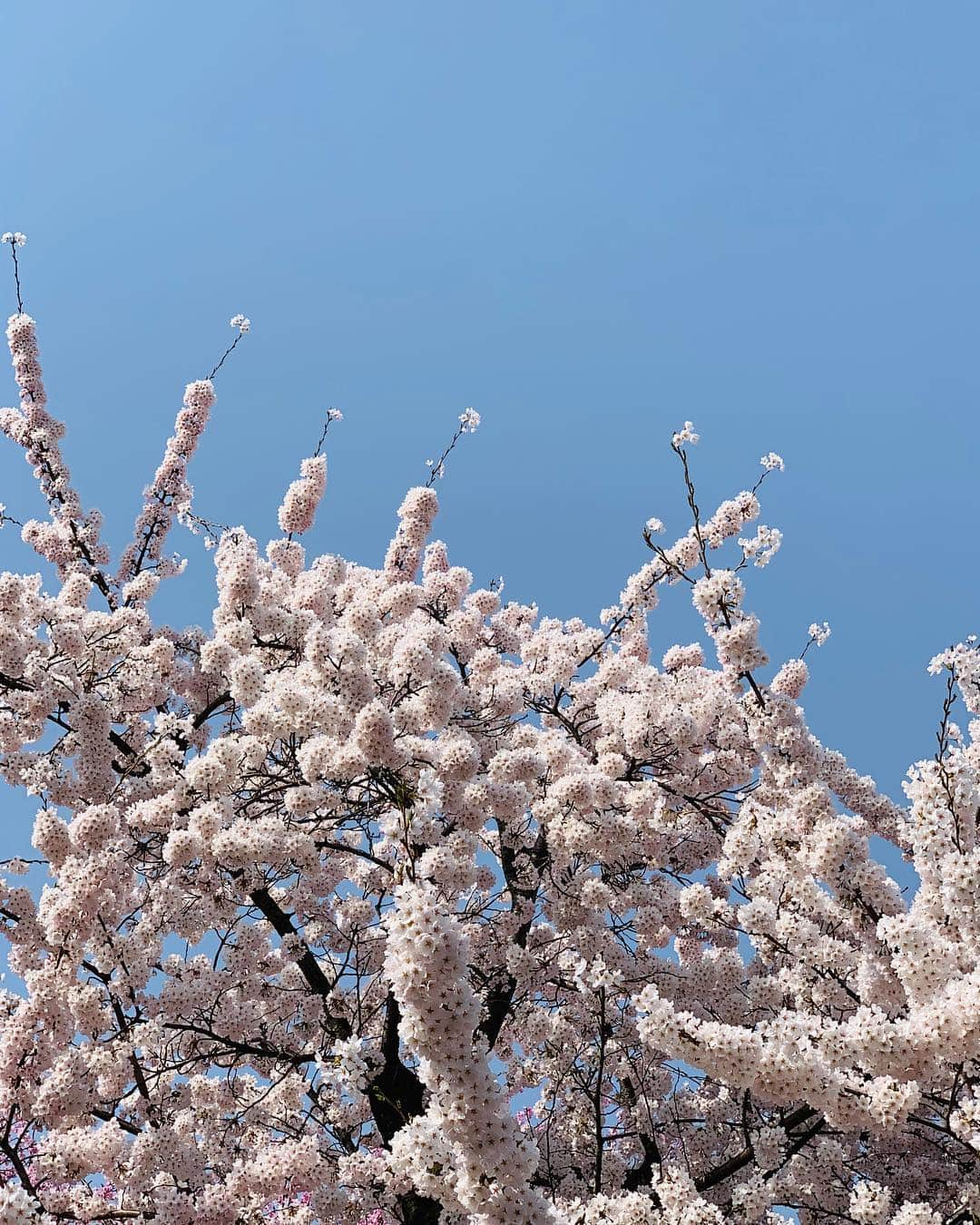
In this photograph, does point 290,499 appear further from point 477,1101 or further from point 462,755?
point 477,1101

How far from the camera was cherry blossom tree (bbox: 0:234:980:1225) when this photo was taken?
6.03m

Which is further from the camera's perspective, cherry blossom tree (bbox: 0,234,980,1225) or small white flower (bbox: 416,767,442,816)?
cherry blossom tree (bbox: 0,234,980,1225)

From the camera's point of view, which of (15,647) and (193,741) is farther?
(193,741)

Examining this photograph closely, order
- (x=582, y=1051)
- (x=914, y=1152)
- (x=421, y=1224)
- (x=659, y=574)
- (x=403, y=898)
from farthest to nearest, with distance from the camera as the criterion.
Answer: (x=659, y=574) < (x=582, y=1051) < (x=914, y=1152) < (x=421, y=1224) < (x=403, y=898)

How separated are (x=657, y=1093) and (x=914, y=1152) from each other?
9.33 feet

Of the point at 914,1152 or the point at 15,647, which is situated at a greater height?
the point at 15,647

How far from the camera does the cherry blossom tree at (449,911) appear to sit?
6.03 m

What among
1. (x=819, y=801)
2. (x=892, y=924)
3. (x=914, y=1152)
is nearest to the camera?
(x=892, y=924)

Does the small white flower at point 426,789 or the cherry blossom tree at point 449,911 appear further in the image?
the cherry blossom tree at point 449,911

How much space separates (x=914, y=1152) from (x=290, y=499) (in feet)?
36.3

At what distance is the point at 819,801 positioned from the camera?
755 cm

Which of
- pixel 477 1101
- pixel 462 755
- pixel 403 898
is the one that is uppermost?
pixel 462 755

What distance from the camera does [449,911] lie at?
520cm

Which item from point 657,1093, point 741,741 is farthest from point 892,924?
point 657,1093
